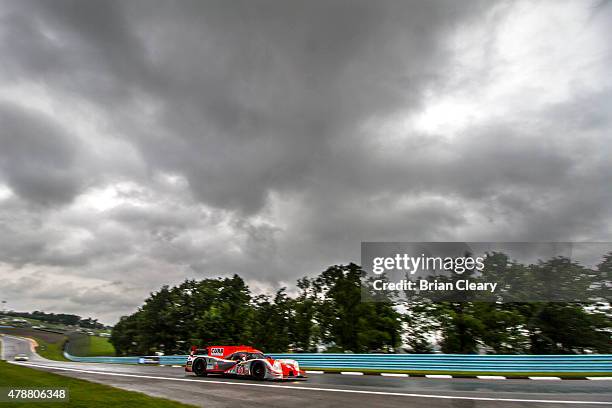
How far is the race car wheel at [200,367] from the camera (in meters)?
21.2

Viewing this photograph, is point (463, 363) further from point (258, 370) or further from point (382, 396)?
point (382, 396)

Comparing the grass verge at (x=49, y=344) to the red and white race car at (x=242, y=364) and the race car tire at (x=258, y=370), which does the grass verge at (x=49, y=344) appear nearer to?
the red and white race car at (x=242, y=364)

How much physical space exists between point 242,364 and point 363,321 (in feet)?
90.5

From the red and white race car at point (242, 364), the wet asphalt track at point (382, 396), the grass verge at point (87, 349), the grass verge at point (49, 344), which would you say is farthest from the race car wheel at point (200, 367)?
the grass verge at point (87, 349)

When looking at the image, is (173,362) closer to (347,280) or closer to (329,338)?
(329,338)

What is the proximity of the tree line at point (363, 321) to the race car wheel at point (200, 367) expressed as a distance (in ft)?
83.5

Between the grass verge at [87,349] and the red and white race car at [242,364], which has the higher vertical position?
the red and white race car at [242,364]

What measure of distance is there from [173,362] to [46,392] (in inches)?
1213

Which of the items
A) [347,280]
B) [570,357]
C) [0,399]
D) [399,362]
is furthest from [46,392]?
[347,280]

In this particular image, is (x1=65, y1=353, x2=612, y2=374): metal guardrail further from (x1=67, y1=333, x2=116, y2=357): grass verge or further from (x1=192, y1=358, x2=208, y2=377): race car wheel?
(x1=67, y1=333, x2=116, y2=357): grass verge

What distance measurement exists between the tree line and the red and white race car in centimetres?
2495

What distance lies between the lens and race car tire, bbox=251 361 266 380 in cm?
1811

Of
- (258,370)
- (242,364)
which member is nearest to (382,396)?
(258,370)

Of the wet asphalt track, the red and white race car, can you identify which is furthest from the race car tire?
the wet asphalt track
